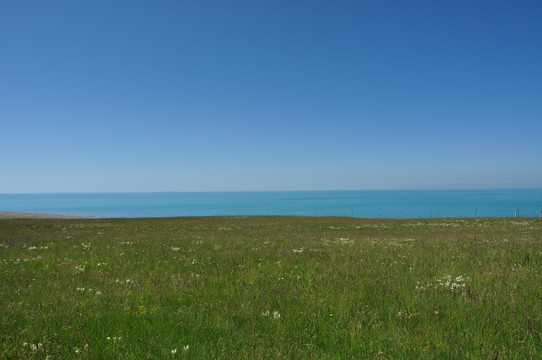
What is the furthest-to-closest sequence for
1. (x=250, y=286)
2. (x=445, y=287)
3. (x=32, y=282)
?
(x=32, y=282) < (x=250, y=286) < (x=445, y=287)

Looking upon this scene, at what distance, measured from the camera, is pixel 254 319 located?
15.5ft

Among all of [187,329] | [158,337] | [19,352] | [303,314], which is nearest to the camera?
[19,352]

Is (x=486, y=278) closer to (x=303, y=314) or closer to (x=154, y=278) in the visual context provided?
(x=303, y=314)

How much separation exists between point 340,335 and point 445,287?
378 centimetres

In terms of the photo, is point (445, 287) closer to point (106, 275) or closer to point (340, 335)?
point (340, 335)

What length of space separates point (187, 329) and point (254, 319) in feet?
3.89

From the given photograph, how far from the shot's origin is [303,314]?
515 centimetres

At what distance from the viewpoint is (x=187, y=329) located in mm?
4664

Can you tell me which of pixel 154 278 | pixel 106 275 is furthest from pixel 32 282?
pixel 154 278

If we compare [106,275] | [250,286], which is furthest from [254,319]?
[106,275]

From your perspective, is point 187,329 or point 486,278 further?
point 486,278

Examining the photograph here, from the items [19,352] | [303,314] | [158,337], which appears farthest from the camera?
[303,314]

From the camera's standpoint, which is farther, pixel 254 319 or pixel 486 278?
pixel 486 278

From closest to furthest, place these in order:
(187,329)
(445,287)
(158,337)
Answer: (158,337) < (187,329) < (445,287)
